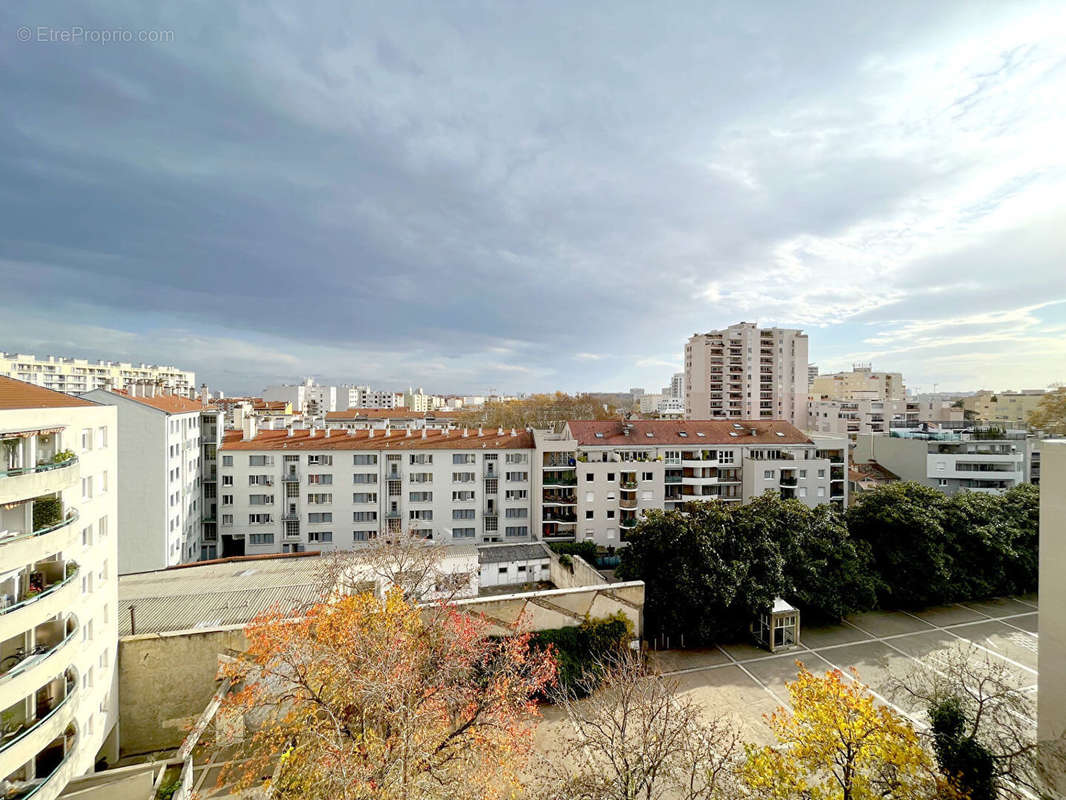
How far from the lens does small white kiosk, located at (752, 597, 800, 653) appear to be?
24.2 metres

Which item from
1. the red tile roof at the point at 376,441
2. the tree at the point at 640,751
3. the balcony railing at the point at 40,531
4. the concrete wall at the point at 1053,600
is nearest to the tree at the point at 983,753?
the concrete wall at the point at 1053,600

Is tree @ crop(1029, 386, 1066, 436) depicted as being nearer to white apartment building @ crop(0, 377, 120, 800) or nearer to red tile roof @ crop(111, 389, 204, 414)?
white apartment building @ crop(0, 377, 120, 800)

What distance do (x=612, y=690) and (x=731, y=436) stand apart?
3299 centimetres

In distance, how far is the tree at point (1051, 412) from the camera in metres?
55.0

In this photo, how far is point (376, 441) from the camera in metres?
42.3

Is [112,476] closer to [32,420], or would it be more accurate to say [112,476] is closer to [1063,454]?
[32,420]

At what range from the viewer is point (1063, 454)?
Result: 12.3m

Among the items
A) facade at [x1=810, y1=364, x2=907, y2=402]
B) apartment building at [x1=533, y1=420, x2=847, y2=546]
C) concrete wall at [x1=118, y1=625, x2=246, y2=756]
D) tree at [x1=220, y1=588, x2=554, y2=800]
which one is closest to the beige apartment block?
facade at [x1=810, y1=364, x2=907, y2=402]

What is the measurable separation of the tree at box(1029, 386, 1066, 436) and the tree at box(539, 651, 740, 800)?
204ft

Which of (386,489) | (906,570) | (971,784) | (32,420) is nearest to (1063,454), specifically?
(971,784)

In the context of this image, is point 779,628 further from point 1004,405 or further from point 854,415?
point 1004,405

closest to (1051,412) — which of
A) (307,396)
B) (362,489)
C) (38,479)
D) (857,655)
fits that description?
(857,655)

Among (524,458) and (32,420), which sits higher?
(32,420)

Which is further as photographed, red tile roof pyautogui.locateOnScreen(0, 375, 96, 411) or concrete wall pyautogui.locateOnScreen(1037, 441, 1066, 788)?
red tile roof pyautogui.locateOnScreen(0, 375, 96, 411)
